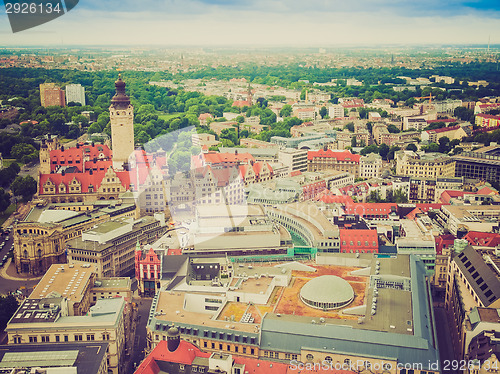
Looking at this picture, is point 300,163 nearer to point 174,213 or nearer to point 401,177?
point 401,177

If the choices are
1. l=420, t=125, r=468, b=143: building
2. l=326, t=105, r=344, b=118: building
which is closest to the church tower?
l=420, t=125, r=468, b=143: building

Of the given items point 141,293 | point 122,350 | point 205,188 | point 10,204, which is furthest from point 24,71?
point 122,350

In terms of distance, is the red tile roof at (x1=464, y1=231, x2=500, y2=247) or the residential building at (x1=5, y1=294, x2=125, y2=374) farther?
the red tile roof at (x1=464, y1=231, x2=500, y2=247)

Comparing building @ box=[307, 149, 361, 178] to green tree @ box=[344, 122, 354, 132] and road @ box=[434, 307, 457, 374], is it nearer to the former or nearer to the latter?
green tree @ box=[344, 122, 354, 132]

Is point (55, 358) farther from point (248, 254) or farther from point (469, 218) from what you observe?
point (469, 218)

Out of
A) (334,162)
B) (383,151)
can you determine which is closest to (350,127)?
(383,151)

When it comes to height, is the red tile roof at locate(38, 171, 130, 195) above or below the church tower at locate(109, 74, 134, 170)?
below

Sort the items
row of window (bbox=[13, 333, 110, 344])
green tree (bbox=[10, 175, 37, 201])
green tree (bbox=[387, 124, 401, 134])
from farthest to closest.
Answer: green tree (bbox=[387, 124, 401, 134]) → green tree (bbox=[10, 175, 37, 201]) → row of window (bbox=[13, 333, 110, 344])
